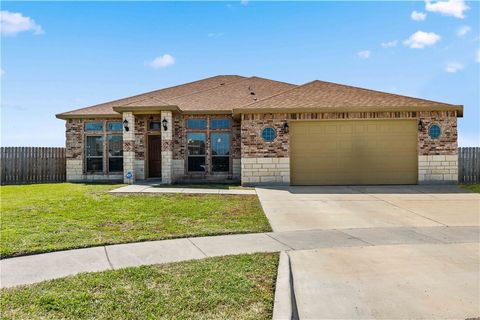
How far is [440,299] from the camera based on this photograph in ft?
11.5

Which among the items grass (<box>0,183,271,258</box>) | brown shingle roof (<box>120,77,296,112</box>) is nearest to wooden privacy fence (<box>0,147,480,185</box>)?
brown shingle roof (<box>120,77,296,112</box>)

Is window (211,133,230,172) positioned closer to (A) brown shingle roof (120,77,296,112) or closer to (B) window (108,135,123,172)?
(A) brown shingle roof (120,77,296,112)

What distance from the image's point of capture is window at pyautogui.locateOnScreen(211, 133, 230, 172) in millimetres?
15070

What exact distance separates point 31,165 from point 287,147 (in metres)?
12.7

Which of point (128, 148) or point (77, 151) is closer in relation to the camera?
point (128, 148)

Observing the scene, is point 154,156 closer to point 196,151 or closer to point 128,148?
point 128,148

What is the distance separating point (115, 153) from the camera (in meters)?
A: 15.6

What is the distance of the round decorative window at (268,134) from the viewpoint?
1341 cm

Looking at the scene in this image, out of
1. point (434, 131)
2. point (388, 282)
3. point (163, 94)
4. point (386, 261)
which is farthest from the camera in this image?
point (163, 94)

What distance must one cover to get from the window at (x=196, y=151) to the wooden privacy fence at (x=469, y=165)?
39.3 ft

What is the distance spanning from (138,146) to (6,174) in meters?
6.88

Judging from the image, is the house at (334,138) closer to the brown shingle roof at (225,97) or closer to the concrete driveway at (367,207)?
the brown shingle roof at (225,97)

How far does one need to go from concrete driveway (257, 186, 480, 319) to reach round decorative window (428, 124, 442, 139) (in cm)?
452

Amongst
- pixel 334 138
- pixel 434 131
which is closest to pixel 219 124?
pixel 334 138
